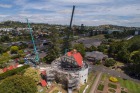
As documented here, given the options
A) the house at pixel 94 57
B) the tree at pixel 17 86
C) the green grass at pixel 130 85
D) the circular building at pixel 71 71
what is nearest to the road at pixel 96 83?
the circular building at pixel 71 71

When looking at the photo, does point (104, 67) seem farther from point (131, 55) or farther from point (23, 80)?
point (23, 80)

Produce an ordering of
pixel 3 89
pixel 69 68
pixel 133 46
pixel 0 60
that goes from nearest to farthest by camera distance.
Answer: pixel 3 89 < pixel 69 68 < pixel 0 60 < pixel 133 46

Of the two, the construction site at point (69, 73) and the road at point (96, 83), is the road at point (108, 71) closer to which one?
the road at point (96, 83)

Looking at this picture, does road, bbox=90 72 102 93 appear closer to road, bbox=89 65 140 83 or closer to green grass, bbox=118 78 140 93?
road, bbox=89 65 140 83

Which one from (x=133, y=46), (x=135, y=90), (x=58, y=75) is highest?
(x=133, y=46)

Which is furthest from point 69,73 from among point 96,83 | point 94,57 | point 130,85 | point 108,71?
point 94,57

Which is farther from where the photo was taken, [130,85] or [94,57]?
[94,57]

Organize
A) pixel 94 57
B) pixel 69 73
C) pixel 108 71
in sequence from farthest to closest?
pixel 94 57
pixel 108 71
pixel 69 73

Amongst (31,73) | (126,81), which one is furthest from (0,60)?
(126,81)

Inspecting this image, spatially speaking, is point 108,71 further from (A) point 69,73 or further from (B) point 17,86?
(B) point 17,86
